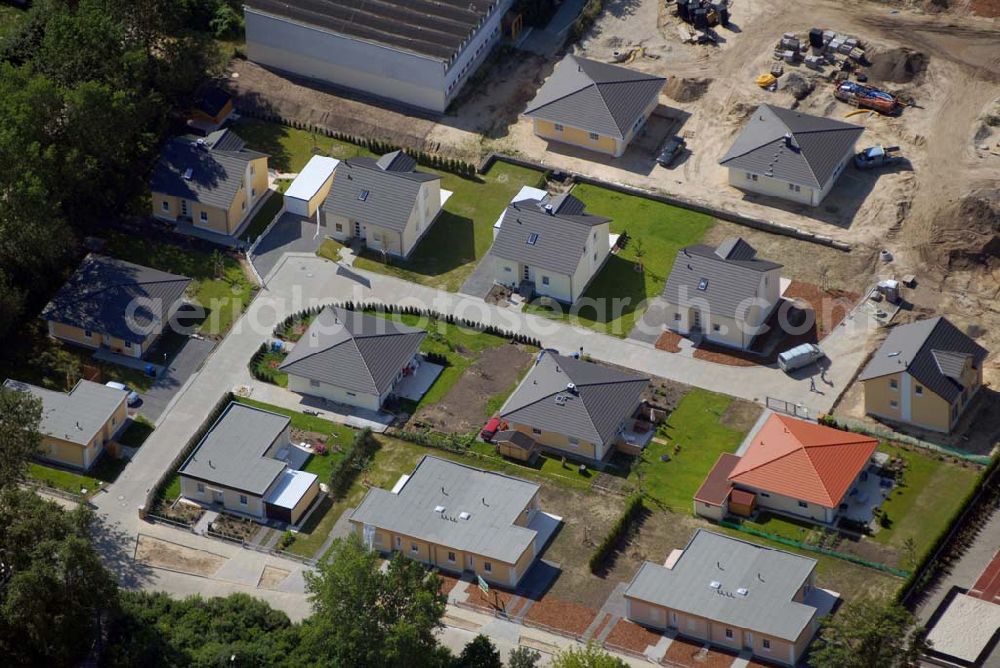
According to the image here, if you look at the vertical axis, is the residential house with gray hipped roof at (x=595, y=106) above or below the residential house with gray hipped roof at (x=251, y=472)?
above

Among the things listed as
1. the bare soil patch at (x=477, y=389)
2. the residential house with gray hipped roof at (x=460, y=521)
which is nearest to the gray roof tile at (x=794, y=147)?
the bare soil patch at (x=477, y=389)

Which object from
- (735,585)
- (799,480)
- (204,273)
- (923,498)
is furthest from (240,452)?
(923,498)

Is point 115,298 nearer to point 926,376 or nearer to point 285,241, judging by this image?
point 285,241

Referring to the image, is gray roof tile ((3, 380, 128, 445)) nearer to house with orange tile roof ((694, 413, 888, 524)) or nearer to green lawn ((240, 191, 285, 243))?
green lawn ((240, 191, 285, 243))

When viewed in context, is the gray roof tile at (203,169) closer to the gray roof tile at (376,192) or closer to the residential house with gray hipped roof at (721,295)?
the gray roof tile at (376,192)

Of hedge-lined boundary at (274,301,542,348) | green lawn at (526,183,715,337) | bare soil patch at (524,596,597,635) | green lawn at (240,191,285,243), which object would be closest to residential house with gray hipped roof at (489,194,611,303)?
green lawn at (526,183,715,337)

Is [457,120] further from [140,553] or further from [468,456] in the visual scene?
[140,553]

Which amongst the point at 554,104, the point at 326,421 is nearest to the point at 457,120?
the point at 554,104
